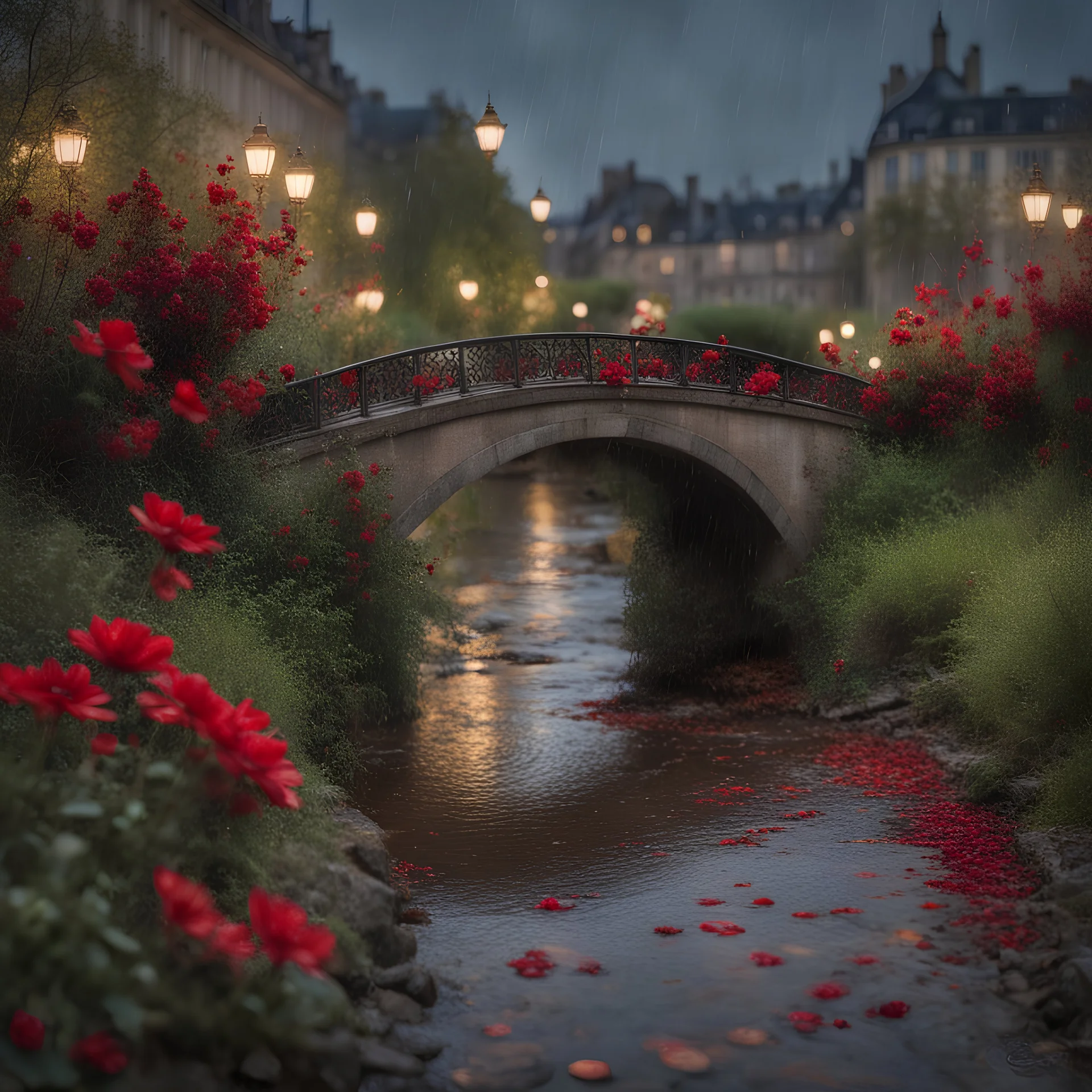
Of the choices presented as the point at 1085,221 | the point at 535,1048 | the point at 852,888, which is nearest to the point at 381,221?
the point at 1085,221

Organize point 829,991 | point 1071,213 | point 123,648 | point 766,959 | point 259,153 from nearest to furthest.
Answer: point 123,648, point 829,991, point 766,959, point 259,153, point 1071,213

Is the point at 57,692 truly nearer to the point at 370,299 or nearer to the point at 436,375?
the point at 436,375

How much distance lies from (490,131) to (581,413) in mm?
5211

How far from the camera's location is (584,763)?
15.4 m

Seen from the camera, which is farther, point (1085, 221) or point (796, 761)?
point (1085, 221)

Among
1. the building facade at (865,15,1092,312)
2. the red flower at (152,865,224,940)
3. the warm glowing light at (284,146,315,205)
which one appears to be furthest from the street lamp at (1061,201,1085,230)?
the building facade at (865,15,1092,312)

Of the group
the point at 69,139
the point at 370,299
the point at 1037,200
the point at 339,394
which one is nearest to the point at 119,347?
the point at 69,139

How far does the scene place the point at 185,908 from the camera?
446 cm

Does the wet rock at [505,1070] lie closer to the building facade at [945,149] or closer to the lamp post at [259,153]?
the lamp post at [259,153]

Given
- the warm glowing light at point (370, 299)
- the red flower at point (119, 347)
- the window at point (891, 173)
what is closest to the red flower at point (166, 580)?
the red flower at point (119, 347)

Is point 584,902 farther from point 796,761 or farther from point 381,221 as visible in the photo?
point 381,221

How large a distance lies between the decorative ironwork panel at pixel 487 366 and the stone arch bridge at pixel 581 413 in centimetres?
2

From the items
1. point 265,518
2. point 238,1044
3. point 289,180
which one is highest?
point 289,180

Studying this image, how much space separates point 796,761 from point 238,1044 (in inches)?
438
